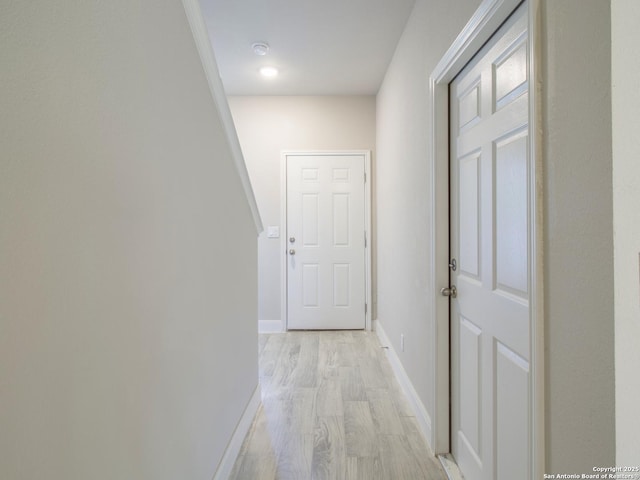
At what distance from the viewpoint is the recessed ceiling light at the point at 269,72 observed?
3.35 metres

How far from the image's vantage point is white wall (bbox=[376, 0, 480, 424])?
1930 millimetres

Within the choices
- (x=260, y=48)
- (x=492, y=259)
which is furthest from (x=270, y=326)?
(x=492, y=259)

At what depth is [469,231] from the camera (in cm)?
158

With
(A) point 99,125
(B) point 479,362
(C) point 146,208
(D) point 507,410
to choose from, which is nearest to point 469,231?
(B) point 479,362

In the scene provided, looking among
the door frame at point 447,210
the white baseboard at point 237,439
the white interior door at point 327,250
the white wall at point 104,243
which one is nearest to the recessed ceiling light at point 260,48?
the white interior door at point 327,250

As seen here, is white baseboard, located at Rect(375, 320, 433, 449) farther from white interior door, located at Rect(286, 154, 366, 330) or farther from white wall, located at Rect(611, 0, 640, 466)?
white wall, located at Rect(611, 0, 640, 466)

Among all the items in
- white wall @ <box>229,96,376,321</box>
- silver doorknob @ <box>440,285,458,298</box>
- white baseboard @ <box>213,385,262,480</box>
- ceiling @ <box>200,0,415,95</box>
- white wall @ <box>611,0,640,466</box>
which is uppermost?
ceiling @ <box>200,0,415,95</box>

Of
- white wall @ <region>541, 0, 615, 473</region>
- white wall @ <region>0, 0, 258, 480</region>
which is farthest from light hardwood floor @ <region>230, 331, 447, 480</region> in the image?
white wall @ <region>541, 0, 615, 473</region>

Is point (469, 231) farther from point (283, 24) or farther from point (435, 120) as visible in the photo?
point (283, 24)

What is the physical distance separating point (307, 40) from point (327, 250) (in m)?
2.08

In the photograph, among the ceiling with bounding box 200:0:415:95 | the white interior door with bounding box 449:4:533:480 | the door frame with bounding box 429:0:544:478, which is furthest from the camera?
the ceiling with bounding box 200:0:415:95

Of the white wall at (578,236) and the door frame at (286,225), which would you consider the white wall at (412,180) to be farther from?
the white wall at (578,236)

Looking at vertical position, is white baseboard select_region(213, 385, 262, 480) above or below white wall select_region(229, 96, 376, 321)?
below

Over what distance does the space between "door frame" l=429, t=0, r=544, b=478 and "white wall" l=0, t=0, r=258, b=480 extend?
1.00 m
